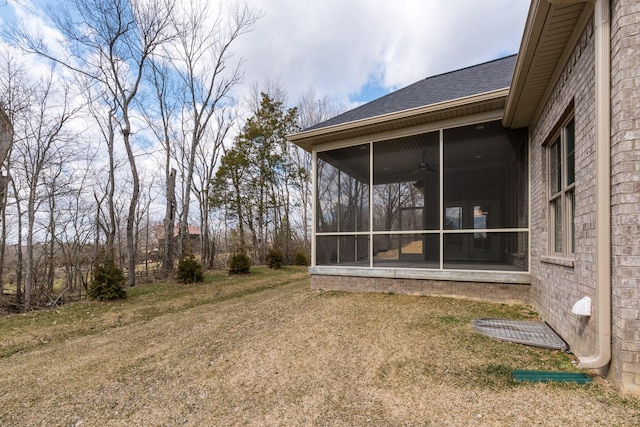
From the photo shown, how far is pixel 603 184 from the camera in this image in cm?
210

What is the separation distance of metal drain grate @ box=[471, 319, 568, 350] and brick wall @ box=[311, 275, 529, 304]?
95cm

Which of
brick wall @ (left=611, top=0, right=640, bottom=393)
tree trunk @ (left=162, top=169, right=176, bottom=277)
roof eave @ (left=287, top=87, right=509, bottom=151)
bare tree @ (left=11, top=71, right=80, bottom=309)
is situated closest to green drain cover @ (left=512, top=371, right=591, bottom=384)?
brick wall @ (left=611, top=0, right=640, bottom=393)

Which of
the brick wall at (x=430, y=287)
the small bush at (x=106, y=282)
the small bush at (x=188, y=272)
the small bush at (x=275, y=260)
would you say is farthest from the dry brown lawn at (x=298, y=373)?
the small bush at (x=275, y=260)

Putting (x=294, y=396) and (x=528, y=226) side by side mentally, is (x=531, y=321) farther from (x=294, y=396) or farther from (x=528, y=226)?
(x=294, y=396)

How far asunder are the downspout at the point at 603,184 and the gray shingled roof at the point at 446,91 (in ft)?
8.63

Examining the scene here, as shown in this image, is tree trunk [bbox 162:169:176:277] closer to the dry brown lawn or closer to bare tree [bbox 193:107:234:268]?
bare tree [bbox 193:107:234:268]

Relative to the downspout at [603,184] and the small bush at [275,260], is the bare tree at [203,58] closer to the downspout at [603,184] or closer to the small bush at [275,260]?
the small bush at [275,260]

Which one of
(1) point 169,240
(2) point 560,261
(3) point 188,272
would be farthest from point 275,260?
(2) point 560,261

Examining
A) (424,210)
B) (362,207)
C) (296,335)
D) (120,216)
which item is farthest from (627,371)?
(120,216)

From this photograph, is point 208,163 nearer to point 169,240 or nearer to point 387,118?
point 169,240

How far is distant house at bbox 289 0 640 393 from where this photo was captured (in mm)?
2012

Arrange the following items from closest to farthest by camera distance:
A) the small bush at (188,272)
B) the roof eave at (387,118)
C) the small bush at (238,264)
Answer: the roof eave at (387,118), the small bush at (188,272), the small bush at (238,264)

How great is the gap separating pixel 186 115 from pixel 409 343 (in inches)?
571

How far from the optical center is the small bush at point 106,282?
21.4ft
